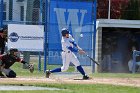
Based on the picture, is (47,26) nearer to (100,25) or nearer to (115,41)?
(100,25)

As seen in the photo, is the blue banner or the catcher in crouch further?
the blue banner

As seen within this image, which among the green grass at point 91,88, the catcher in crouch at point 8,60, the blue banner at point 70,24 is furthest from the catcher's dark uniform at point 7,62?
the blue banner at point 70,24

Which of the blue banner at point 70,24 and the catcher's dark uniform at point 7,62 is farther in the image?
the blue banner at point 70,24

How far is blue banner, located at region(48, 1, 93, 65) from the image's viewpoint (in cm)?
2172

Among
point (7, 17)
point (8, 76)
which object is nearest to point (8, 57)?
point (8, 76)

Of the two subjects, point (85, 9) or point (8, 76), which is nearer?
point (8, 76)

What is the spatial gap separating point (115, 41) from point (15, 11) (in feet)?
21.1

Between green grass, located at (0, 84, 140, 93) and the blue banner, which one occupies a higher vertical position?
the blue banner

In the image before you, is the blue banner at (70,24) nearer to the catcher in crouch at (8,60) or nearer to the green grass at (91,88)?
the catcher in crouch at (8,60)

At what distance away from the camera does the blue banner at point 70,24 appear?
2172 cm

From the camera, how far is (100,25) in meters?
24.6

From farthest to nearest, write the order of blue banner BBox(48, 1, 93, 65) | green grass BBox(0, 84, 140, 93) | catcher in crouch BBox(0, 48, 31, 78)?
blue banner BBox(48, 1, 93, 65) → catcher in crouch BBox(0, 48, 31, 78) → green grass BBox(0, 84, 140, 93)

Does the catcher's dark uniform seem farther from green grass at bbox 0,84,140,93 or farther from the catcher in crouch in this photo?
green grass at bbox 0,84,140,93

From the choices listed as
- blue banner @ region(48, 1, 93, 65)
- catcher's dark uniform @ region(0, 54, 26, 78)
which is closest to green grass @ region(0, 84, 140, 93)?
catcher's dark uniform @ region(0, 54, 26, 78)
